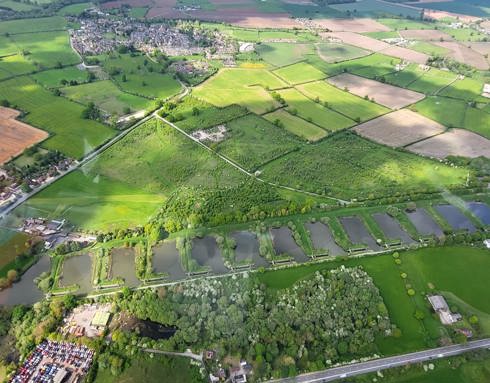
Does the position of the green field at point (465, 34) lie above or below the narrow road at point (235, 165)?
above

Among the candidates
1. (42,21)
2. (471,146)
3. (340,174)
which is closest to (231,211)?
(340,174)

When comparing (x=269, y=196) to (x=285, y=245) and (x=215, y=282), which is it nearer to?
(x=285, y=245)

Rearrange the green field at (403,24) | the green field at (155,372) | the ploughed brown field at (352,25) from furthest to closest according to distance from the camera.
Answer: the green field at (403,24), the ploughed brown field at (352,25), the green field at (155,372)

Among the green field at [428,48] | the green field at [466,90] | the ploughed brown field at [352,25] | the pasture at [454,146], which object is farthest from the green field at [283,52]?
the pasture at [454,146]

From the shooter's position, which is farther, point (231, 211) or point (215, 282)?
point (231, 211)

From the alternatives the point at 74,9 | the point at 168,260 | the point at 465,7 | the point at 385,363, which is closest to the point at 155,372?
the point at 168,260

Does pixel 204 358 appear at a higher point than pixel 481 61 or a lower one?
lower

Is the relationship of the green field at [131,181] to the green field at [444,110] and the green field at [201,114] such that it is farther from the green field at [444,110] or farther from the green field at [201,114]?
the green field at [444,110]

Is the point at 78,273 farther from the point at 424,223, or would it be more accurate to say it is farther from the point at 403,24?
the point at 403,24
